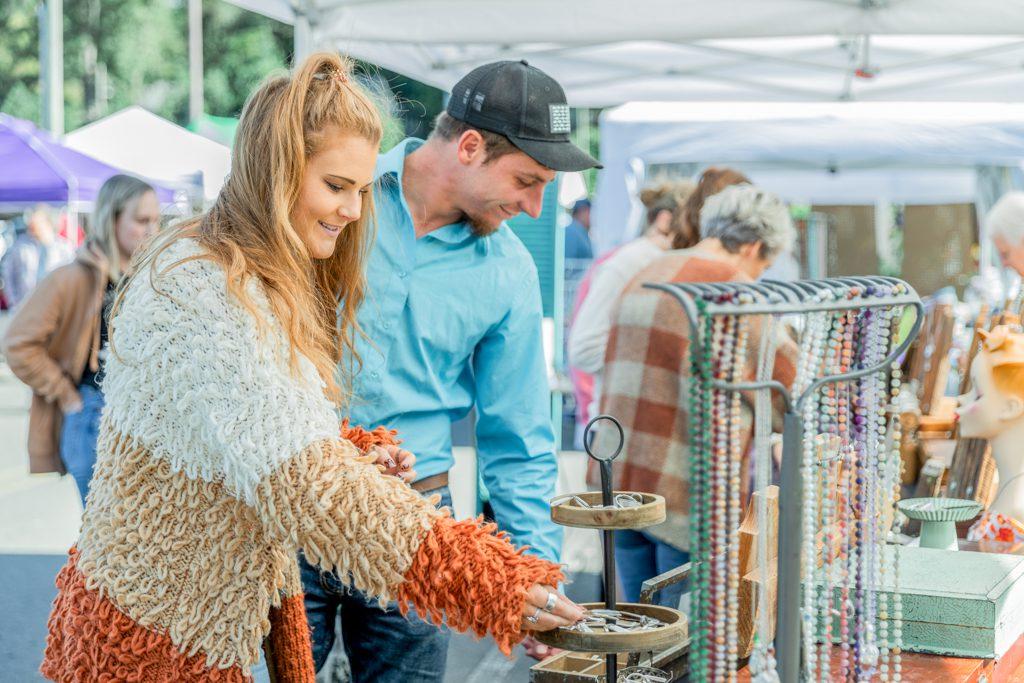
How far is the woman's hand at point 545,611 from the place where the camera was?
1.28 m

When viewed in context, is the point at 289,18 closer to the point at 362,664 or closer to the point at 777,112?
the point at 362,664

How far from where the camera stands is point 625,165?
6.66 meters

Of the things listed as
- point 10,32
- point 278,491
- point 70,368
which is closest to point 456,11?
point 70,368

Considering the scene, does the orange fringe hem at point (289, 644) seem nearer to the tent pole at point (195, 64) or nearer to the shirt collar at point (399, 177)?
the shirt collar at point (399, 177)

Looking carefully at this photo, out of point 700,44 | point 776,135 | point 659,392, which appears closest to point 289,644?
point 659,392

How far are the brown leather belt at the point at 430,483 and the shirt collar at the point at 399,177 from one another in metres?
0.43

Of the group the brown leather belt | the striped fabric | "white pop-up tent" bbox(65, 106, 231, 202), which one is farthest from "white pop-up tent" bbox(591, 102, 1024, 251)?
the brown leather belt

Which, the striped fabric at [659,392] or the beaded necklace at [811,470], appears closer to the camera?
the beaded necklace at [811,470]

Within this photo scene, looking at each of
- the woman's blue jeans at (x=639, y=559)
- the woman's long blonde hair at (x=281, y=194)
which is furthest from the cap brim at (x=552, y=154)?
the woman's blue jeans at (x=639, y=559)

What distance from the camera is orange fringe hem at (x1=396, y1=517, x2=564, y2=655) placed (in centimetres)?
125

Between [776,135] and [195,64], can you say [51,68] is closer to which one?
[195,64]

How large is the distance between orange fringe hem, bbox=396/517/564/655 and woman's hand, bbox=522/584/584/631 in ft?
0.04

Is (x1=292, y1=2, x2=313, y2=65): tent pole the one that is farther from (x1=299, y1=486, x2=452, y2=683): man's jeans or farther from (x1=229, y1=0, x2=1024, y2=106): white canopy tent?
(x1=299, y1=486, x2=452, y2=683): man's jeans

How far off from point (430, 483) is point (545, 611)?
0.78m
